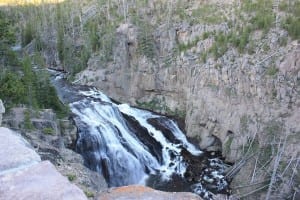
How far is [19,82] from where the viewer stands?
2353cm

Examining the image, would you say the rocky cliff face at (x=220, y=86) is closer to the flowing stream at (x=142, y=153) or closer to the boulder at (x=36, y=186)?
the flowing stream at (x=142, y=153)

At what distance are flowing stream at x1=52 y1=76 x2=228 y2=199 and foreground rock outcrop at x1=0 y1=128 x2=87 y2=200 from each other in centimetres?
2046

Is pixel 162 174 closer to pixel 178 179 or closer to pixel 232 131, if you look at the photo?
pixel 178 179

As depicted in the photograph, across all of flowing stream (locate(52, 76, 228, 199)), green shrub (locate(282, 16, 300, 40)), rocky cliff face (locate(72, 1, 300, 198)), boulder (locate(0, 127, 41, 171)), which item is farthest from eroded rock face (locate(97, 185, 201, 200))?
green shrub (locate(282, 16, 300, 40))

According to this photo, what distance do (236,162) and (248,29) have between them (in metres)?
11.1

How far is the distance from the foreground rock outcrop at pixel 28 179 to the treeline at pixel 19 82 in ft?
66.7

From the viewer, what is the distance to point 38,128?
2203cm

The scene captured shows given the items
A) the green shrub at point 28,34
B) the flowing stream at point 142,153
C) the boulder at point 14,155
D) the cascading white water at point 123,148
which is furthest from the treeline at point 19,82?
the green shrub at point 28,34

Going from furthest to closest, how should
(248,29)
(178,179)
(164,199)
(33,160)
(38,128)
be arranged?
(248,29)
(178,179)
(38,128)
(164,199)
(33,160)

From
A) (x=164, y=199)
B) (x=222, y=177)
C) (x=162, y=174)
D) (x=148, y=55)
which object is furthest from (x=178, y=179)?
(x=164, y=199)

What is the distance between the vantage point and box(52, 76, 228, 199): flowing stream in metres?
24.2

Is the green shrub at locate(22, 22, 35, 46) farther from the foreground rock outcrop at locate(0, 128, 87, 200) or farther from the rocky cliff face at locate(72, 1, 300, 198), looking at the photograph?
the foreground rock outcrop at locate(0, 128, 87, 200)

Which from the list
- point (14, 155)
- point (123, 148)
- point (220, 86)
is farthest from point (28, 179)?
point (220, 86)

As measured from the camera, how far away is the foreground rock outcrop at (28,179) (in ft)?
9.02
